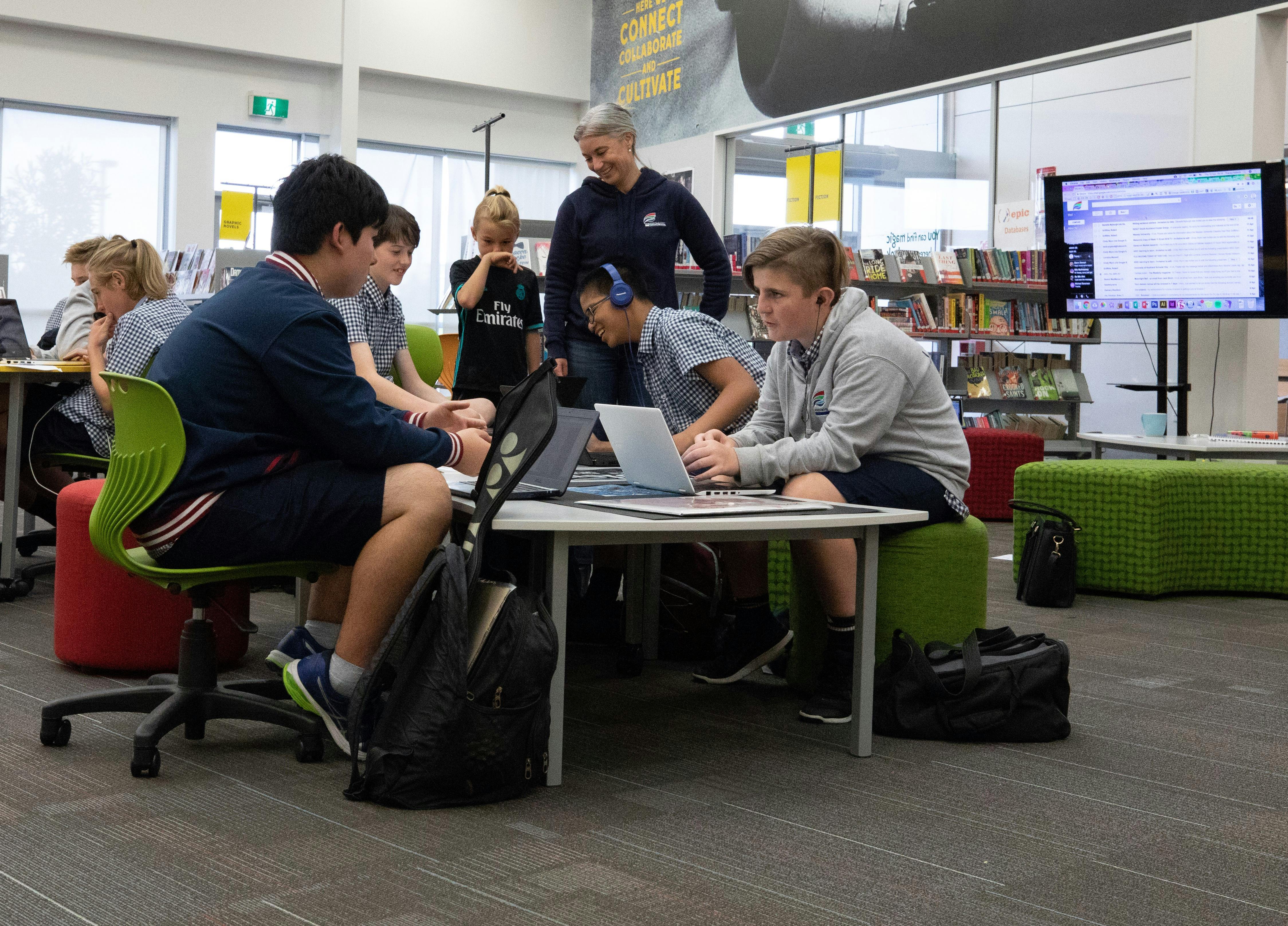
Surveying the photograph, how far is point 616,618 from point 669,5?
8.19m

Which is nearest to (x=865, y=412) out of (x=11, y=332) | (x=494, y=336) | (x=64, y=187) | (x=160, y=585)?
(x=160, y=585)

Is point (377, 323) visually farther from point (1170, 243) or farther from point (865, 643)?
point (1170, 243)

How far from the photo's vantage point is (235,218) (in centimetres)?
888

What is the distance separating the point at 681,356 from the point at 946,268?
16.8 ft

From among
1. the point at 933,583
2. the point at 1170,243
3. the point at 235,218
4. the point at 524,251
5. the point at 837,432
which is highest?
the point at 235,218

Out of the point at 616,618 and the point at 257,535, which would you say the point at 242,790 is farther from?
the point at 616,618

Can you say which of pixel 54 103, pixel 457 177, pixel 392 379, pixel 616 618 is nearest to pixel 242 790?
pixel 616 618

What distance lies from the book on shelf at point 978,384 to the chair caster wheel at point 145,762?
21.2ft

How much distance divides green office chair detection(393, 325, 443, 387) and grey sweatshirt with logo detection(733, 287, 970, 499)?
6.33ft

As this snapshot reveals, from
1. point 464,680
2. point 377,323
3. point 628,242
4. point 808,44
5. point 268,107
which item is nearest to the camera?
point 464,680

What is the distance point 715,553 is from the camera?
3400mm

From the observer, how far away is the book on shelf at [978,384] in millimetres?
7902

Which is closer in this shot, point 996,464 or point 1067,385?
point 996,464

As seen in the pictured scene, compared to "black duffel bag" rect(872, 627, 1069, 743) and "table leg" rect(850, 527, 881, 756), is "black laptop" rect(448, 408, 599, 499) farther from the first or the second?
"black duffel bag" rect(872, 627, 1069, 743)
